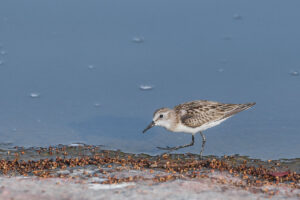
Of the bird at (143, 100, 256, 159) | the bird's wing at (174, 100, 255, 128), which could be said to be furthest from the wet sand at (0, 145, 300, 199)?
the bird's wing at (174, 100, 255, 128)

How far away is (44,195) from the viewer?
22.0 ft

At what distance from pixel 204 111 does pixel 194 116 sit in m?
0.24

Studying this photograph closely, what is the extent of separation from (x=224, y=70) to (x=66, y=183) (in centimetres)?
572

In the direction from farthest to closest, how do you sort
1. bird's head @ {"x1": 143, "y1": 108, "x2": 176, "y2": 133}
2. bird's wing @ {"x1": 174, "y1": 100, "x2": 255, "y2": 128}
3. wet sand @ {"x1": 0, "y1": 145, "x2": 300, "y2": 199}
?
bird's wing @ {"x1": 174, "y1": 100, "x2": 255, "y2": 128}
bird's head @ {"x1": 143, "y1": 108, "x2": 176, "y2": 133}
wet sand @ {"x1": 0, "y1": 145, "x2": 300, "y2": 199}

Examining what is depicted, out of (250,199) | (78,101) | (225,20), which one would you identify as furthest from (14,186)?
(225,20)

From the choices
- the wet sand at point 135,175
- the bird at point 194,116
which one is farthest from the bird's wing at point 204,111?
the wet sand at point 135,175

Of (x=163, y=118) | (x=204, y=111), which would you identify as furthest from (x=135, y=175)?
(x=204, y=111)

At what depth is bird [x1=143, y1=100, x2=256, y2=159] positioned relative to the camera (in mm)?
10109

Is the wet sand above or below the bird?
below

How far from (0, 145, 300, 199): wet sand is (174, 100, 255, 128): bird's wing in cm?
72

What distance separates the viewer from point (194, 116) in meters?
10.3

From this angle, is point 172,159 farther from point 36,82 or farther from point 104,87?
point 36,82

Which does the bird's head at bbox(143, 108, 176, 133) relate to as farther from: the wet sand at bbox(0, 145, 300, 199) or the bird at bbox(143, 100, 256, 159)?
the wet sand at bbox(0, 145, 300, 199)

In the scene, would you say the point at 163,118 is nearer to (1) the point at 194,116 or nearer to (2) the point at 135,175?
(1) the point at 194,116
